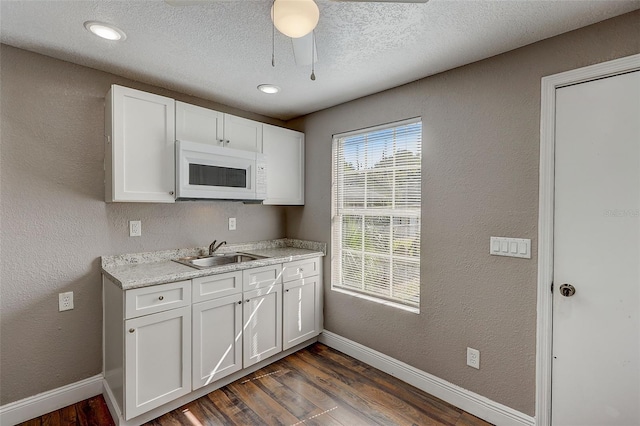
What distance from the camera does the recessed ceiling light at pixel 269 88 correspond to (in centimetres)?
253

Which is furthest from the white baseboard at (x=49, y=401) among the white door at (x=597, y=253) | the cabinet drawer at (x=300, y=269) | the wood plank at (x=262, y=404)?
the white door at (x=597, y=253)

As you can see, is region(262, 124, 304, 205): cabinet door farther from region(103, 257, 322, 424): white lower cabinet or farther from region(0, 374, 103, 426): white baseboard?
region(0, 374, 103, 426): white baseboard

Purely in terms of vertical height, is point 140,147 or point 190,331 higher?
point 140,147

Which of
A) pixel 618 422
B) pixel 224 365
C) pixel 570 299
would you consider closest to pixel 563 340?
pixel 570 299

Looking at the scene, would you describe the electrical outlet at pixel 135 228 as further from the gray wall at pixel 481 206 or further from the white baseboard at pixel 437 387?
the gray wall at pixel 481 206

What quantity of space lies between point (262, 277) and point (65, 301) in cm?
139

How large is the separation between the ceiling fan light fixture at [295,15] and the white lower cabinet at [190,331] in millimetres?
1744

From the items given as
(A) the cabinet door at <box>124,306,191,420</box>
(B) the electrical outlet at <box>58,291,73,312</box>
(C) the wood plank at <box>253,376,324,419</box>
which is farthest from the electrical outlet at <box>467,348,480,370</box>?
(B) the electrical outlet at <box>58,291,73,312</box>

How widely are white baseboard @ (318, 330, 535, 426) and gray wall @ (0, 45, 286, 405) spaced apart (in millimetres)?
2085

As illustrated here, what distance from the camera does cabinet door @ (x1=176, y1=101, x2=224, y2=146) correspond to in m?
2.41

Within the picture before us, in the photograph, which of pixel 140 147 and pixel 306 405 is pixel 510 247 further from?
pixel 140 147

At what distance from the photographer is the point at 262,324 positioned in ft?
8.54

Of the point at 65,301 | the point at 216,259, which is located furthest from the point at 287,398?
the point at 65,301

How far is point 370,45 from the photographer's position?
6.22 ft
